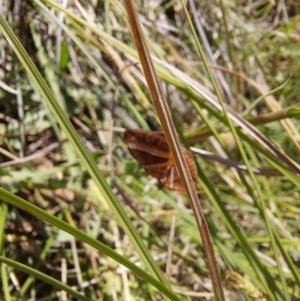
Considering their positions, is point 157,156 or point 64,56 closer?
point 157,156

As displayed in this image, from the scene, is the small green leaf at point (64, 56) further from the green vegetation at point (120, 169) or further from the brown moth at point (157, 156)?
the brown moth at point (157, 156)

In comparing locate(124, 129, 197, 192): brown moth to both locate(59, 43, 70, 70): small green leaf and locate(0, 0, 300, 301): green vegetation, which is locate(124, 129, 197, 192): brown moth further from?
locate(59, 43, 70, 70): small green leaf

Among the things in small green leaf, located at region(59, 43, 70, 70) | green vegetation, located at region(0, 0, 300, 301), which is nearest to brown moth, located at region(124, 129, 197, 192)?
green vegetation, located at region(0, 0, 300, 301)

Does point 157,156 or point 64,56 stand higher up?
point 64,56

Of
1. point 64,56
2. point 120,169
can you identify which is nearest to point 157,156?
point 120,169

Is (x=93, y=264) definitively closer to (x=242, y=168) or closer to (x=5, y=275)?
(x=5, y=275)

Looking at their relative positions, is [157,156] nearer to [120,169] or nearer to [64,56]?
[120,169]
